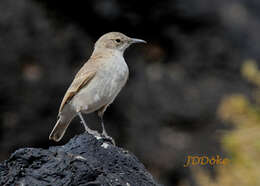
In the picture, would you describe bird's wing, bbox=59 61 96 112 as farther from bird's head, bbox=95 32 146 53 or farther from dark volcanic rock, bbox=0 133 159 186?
dark volcanic rock, bbox=0 133 159 186

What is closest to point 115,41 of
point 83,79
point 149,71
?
point 83,79

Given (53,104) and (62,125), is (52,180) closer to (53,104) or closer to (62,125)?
(62,125)

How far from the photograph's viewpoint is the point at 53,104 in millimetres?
11812

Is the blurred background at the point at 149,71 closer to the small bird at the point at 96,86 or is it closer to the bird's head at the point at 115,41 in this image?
the bird's head at the point at 115,41

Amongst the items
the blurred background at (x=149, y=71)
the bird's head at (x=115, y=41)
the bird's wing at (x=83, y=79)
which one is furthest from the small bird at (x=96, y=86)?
the blurred background at (x=149, y=71)

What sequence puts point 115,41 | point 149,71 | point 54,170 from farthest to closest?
point 149,71 < point 115,41 < point 54,170

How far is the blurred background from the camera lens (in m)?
11.8

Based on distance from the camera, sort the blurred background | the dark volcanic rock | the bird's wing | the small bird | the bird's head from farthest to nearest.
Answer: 1. the blurred background
2. the bird's head
3. the bird's wing
4. the small bird
5. the dark volcanic rock

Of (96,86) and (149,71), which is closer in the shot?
(96,86)

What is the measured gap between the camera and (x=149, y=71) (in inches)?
547

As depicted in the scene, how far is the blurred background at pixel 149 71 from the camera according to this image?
38.7ft

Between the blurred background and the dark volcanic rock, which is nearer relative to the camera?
the dark volcanic rock

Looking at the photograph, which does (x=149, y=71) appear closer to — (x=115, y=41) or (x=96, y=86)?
(x=115, y=41)

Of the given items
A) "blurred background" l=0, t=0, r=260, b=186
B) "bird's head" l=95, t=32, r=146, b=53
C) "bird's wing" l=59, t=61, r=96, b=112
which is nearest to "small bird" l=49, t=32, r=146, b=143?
"bird's wing" l=59, t=61, r=96, b=112
